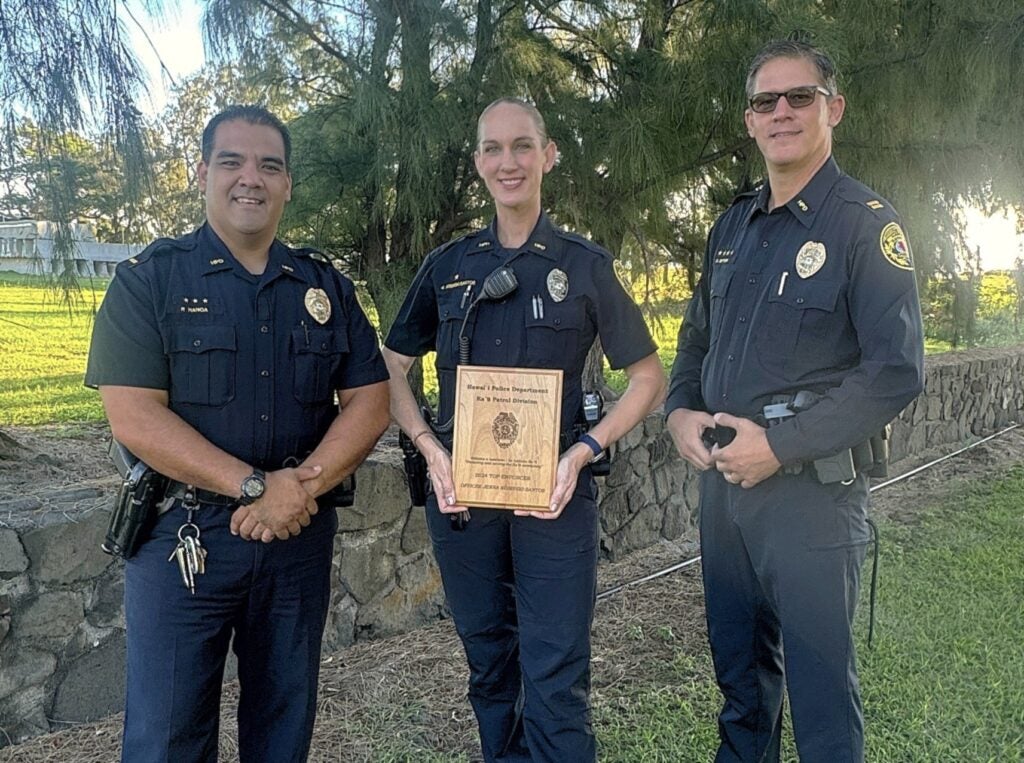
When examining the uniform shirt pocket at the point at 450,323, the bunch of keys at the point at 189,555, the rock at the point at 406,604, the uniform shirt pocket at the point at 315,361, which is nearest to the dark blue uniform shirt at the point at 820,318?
the uniform shirt pocket at the point at 450,323

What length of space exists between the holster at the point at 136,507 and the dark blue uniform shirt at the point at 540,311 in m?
0.73

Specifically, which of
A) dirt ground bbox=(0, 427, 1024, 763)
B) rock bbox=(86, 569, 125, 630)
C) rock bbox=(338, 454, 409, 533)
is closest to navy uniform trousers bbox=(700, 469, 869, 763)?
dirt ground bbox=(0, 427, 1024, 763)

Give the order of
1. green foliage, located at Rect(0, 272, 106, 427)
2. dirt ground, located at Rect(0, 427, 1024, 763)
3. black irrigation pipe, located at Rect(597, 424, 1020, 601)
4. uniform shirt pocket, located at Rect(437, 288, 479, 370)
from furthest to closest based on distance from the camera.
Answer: black irrigation pipe, located at Rect(597, 424, 1020, 601)
green foliage, located at Rect(0, 272, 106, 427)
dirt ground, located at Rect(0, 427, 1024, 763)
uniform shirt pocket, located at Rect(437, 288, 479, 370)

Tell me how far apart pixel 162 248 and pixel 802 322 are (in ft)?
4.77

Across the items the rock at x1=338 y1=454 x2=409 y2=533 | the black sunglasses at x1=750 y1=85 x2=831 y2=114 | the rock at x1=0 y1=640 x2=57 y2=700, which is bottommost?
the rock at x1=0 y1=640 x2=57 y2=700

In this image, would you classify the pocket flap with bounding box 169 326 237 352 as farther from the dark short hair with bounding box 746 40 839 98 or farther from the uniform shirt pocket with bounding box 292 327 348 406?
the dark short hair with bounding box 746 40 839 98

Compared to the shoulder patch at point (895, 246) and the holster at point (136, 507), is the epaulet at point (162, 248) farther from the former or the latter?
the shoulder patch at point (895, 246)

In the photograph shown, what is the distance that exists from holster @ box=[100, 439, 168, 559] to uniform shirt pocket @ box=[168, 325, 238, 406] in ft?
0.58

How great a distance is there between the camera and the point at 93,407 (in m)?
7.12

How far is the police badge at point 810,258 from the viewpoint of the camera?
183cm

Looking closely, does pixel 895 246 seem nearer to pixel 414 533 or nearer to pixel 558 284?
pixel 558 284

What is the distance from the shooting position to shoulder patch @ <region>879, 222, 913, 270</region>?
5.79 ft

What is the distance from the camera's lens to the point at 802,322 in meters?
1.82

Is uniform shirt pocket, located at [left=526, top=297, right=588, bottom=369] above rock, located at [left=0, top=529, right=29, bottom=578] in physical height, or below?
above
